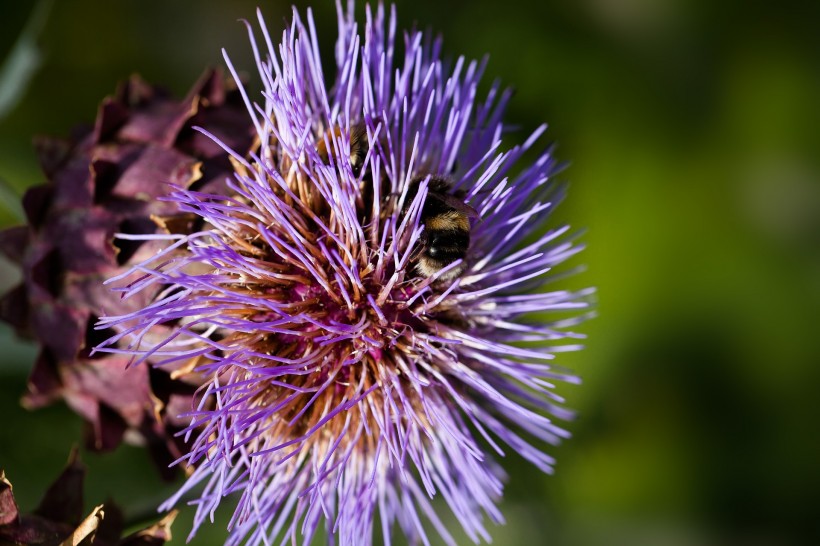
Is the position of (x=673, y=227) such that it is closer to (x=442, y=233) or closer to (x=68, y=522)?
(x=442, y=233)

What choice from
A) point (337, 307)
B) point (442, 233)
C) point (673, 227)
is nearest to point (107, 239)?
point (337, 307)

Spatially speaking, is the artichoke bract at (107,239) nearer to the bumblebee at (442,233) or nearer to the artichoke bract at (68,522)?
the artichoke bract at (68,522)

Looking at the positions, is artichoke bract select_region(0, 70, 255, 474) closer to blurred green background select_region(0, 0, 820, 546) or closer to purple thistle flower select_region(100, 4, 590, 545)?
purple thistle flower select_region(100, 4, 590, 545)

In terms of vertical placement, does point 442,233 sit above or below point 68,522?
above

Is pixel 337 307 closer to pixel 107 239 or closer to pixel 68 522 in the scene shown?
pixel 107 239

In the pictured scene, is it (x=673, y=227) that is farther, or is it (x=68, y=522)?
(x=673, y=227)

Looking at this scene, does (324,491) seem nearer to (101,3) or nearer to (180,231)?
(180,231)

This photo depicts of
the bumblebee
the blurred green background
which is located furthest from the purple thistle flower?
the blurred green background

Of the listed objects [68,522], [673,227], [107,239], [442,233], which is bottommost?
[68,522]
